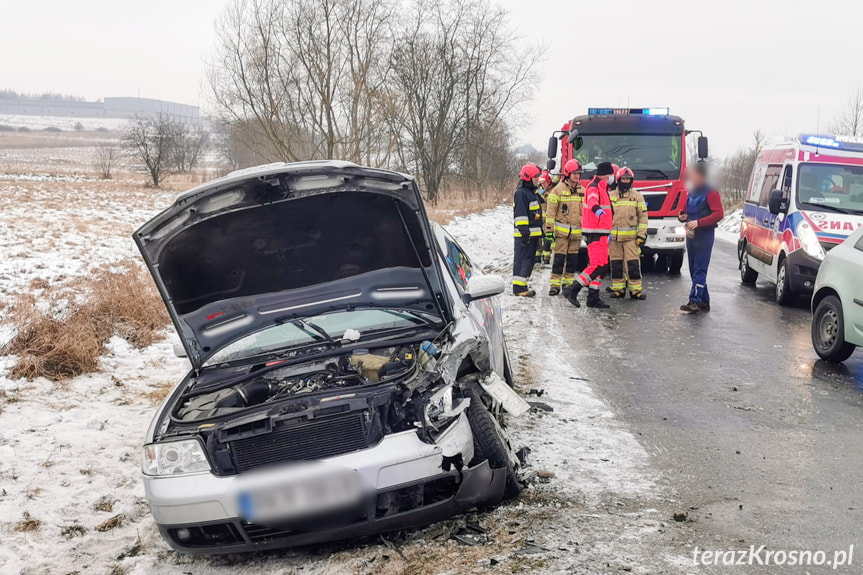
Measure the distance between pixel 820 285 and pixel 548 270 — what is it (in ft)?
22.4

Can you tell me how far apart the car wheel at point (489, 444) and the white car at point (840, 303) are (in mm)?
4289

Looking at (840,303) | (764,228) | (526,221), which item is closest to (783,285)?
(764,228)

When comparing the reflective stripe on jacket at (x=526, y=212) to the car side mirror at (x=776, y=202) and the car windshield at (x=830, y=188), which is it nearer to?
the car side mirror at (x=776, y=202)

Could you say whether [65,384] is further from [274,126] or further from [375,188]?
[274,126]

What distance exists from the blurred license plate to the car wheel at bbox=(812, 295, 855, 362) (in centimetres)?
539

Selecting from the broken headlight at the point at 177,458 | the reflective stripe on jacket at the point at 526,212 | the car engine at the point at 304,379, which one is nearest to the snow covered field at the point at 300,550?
the broken headlight at the point at 177,458

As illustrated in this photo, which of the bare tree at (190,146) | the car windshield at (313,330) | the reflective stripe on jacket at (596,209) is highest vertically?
the bare tree at (190,146)

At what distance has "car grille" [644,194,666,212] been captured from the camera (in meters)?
12.4

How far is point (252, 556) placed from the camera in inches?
141

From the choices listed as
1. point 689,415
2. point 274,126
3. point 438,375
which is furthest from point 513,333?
point 274,126

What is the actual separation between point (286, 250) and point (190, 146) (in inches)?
2355

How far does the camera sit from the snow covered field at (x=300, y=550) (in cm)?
336

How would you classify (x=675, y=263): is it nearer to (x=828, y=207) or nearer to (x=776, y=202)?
(x=776, y=202)

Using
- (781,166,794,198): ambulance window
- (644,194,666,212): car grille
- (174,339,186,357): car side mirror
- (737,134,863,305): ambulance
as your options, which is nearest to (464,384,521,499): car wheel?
(174,339,186,357): car side mirror
